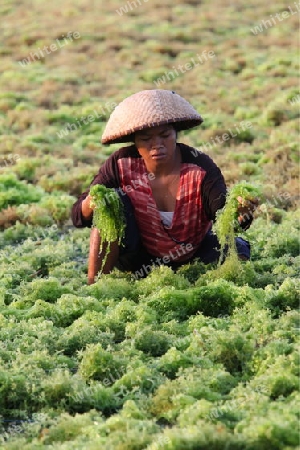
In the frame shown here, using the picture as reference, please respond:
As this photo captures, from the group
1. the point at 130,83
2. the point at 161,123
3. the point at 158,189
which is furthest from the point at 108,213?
the point at 130,83

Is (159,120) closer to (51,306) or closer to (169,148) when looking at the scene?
(169,148)

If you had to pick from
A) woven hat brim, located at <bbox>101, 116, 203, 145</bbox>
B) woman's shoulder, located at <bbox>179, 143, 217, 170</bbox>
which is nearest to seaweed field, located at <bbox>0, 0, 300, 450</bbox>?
woman's shoulder, located at <bbox>179, 143, 217, 170</bbox>

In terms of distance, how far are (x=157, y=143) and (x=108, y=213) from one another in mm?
598

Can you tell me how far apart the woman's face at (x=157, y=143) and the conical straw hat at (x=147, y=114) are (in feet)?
0.27

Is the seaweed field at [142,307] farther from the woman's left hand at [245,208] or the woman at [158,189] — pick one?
the woman's left hand at [245,208]

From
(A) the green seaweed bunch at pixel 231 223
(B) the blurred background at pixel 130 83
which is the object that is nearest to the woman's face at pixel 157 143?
(A) the green seaweed bunch at pixel 231 223

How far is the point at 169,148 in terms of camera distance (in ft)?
19.1

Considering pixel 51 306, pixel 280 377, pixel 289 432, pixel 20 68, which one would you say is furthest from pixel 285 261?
pixel 20 68

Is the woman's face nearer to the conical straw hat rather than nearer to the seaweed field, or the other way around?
the conical straw hat

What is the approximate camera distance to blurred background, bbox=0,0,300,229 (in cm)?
973

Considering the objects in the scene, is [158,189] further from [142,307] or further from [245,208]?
[142,307]

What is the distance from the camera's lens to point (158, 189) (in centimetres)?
600

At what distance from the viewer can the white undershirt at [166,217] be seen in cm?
600

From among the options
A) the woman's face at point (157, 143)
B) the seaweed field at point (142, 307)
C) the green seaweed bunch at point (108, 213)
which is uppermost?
the woman's face at point (157, 143)
